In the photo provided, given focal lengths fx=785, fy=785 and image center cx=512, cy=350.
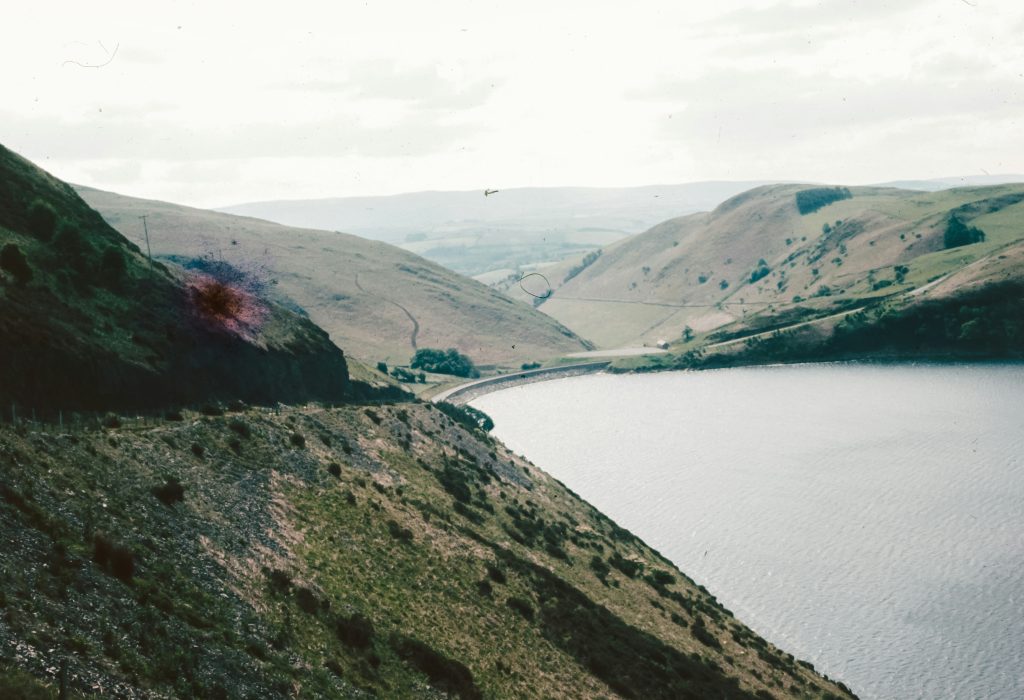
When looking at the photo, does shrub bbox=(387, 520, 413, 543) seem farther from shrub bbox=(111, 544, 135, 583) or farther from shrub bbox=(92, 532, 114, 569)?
shrub bbox=(92, 532, 114, 569)

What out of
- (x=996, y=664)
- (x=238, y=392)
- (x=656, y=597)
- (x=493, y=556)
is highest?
(x=238, y=392)

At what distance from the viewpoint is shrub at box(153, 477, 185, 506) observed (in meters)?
43.1

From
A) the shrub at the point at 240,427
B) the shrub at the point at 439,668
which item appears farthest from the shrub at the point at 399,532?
the shrub at the point at 439,668

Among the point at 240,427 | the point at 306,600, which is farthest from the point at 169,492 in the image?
the point at 240,427

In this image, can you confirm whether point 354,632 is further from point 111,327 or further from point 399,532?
point 111,327

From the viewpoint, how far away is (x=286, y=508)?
51.1 meters

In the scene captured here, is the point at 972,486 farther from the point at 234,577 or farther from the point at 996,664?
the point at 234,577

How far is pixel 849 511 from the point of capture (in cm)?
11638

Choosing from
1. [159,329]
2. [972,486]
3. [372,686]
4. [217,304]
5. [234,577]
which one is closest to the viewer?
[372,686]

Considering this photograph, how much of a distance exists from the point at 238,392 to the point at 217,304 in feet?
46.1

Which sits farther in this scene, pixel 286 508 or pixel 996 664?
pixel 996 664

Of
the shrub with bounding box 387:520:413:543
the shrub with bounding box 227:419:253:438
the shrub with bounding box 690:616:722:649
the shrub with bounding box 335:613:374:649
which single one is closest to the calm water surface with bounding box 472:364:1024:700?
the shrub with bounding box 690:616:722:649

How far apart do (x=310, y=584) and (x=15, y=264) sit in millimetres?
Answer: 34998

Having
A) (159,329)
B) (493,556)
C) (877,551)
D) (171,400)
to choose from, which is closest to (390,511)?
(493,556)
